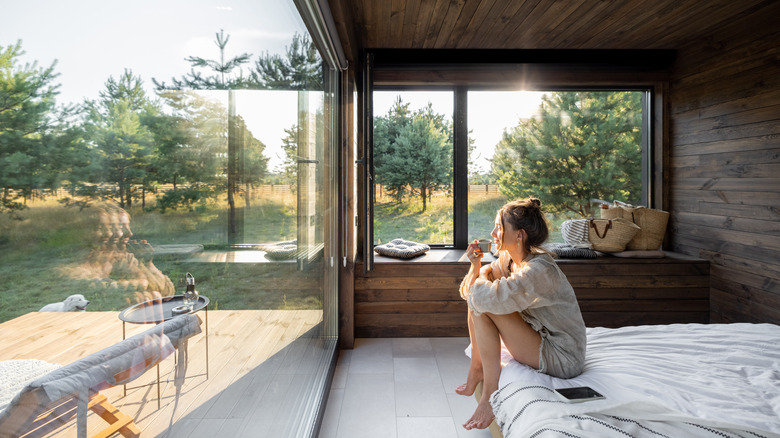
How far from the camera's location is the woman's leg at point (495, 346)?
173 cm

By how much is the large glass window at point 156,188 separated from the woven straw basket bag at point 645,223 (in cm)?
290

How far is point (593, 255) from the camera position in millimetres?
3137

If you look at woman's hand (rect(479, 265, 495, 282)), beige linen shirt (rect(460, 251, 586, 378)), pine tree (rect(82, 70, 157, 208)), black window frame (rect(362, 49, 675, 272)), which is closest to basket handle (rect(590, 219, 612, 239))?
black window frame (rect(362, 49, 675, 272))

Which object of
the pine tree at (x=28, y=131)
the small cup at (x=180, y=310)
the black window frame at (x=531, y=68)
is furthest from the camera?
the black window frame at (x=531, y=68)

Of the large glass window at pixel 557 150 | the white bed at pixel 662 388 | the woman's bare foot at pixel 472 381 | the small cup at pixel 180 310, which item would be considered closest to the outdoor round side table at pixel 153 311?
the small cup at pixel 180 310

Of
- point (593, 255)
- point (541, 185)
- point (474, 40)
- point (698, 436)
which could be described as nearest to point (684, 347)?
point (698, 436)

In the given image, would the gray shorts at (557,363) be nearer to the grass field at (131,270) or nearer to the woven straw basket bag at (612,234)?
the grass field at (131,270)

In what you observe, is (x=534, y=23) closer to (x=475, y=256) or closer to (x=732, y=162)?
(x=732, y=162)

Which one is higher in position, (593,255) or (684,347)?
(593,255)

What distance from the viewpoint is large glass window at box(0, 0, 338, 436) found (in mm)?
350

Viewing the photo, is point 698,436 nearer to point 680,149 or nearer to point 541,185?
point 541,185

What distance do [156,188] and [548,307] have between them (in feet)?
5.18

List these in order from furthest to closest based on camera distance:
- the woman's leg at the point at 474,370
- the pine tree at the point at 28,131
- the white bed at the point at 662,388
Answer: the woman's leg at the point at 474,370 → the white bed at the point at 662,388 → the pine tree at the point at 28,131

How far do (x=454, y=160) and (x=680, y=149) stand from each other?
1.81m
